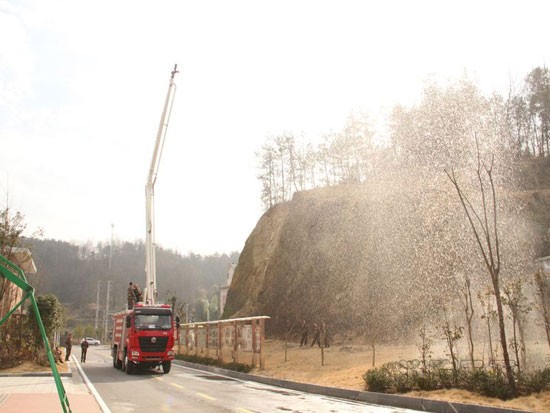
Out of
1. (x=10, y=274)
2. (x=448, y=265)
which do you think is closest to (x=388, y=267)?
(x=448, y=265)

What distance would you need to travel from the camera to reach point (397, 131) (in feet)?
158

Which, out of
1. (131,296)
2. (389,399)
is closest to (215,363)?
(131,296)

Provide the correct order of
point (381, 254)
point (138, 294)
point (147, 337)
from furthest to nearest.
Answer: point (381, 254) < point (138, 294) < point (147, 337)

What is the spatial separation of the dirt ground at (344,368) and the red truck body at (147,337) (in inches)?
165

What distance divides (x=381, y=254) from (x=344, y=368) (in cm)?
1896

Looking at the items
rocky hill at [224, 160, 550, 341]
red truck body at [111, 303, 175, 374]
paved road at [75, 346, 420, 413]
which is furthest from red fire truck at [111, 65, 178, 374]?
rocky hill at [224, 160, 550, 341]

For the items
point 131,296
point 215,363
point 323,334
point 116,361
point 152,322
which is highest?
point 131,296

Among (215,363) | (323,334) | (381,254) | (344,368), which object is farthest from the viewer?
(381,254)

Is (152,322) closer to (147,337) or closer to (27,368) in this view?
(147,337)

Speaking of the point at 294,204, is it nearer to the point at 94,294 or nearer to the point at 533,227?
the point at 533,227

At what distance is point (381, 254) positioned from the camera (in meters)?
38.7

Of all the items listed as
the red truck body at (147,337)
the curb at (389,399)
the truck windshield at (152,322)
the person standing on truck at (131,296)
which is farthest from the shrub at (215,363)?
the person standing on truck at (131,296)

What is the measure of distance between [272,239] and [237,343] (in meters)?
32.1

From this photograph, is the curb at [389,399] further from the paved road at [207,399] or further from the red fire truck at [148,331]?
the red fire truck at [148,331]
